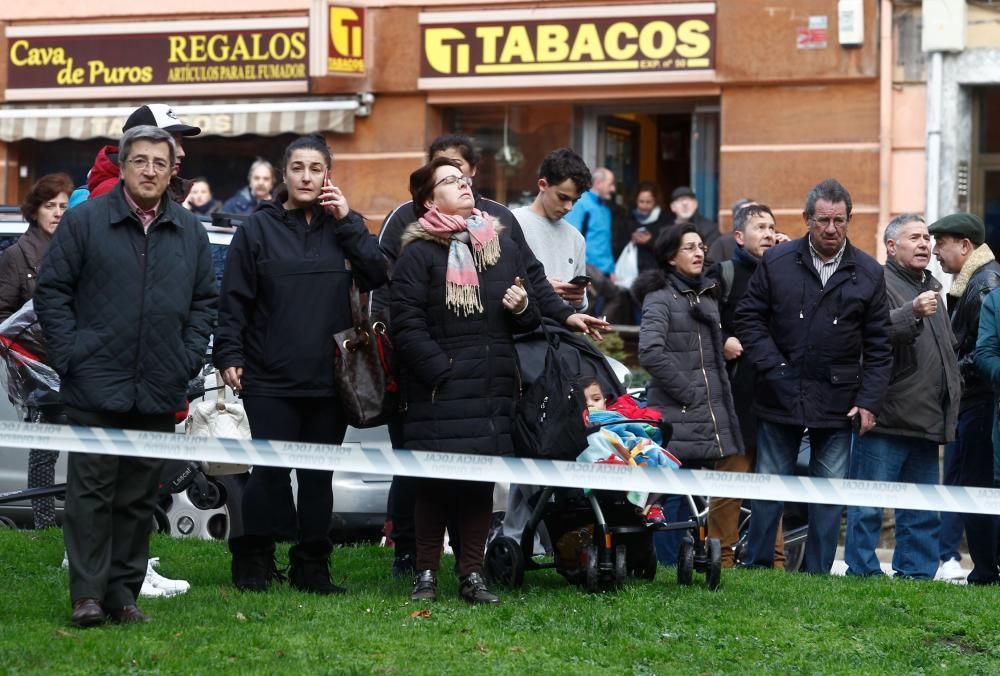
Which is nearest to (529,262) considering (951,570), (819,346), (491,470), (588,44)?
(491,470)

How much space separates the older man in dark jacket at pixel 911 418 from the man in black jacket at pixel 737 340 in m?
0.69

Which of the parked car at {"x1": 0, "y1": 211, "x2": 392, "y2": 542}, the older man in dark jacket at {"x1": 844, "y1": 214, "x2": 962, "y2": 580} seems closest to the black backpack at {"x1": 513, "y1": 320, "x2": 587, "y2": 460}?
the older man in dark jacket at {"x1": 844, "y1": 214, "x2": 962, "y2": 580}

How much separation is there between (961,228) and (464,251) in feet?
12.0

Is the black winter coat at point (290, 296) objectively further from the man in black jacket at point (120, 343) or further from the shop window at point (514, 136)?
the shop window at point (514, 136)

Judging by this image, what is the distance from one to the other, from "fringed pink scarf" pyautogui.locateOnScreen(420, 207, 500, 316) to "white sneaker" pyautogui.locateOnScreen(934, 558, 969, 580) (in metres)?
4.41

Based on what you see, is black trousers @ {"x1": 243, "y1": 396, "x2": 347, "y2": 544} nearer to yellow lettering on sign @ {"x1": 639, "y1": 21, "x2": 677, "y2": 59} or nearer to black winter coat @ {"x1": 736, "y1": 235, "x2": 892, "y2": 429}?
black winter coat @ {"x1": 736, "y1": 235, "x2": 892, "y2": 429}

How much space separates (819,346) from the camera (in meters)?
9.45

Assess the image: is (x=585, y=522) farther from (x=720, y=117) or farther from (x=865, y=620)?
(x=720, y=117)

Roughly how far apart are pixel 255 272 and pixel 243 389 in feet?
1.68

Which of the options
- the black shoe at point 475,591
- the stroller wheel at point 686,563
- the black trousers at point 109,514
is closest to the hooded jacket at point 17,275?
the black trousers at point 109,514

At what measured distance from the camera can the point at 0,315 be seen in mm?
9656

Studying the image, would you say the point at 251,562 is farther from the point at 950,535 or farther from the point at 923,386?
the point at 950,535

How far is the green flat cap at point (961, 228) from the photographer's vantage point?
10.3 metres

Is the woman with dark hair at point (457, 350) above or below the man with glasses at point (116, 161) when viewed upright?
below
